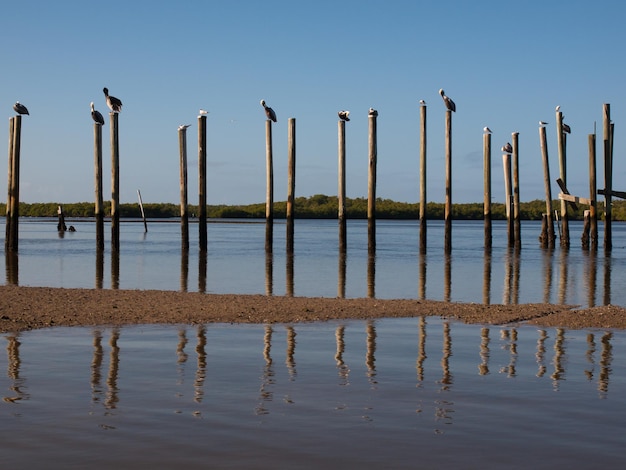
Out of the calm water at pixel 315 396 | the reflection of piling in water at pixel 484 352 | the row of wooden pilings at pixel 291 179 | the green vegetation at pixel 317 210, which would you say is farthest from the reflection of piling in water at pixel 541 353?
the green vegetation at pixel 317 210

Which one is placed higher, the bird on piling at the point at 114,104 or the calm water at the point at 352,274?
the bird on piling at the point at 114,104

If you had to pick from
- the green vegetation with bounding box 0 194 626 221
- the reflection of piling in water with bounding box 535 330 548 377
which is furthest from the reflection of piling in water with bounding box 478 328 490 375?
the green vegetation with bounding box 0 194 626 221

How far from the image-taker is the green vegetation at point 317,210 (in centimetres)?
10906

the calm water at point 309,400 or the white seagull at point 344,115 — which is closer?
the calm water at point 309,400

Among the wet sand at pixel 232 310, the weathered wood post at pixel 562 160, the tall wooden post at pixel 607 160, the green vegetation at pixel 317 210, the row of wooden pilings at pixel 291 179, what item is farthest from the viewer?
the green vegetation at pixel 317 210

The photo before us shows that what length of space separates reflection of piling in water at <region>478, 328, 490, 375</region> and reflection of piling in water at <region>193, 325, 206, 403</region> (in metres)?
2.50

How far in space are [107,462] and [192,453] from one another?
1.69ft

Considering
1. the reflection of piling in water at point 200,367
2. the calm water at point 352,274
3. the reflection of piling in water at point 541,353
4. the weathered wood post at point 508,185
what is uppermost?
the weathered wood post at point 508,185

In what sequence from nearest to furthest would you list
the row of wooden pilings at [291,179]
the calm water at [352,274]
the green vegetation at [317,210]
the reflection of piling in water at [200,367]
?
1. the reflection of piling in water at [200,367]
2. the calm water at [352,274]
3. the row of wooden pilings at [291,179]
4. the green vegetation at [317,210]

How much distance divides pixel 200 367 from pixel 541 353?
353 centimetres

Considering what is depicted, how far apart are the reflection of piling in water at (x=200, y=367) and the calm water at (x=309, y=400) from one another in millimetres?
26

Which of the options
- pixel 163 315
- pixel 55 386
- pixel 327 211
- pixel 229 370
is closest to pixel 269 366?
pixel 229 370

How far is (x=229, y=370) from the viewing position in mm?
7910

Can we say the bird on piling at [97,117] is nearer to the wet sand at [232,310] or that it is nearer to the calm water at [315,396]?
the wet sand at [232,310]
